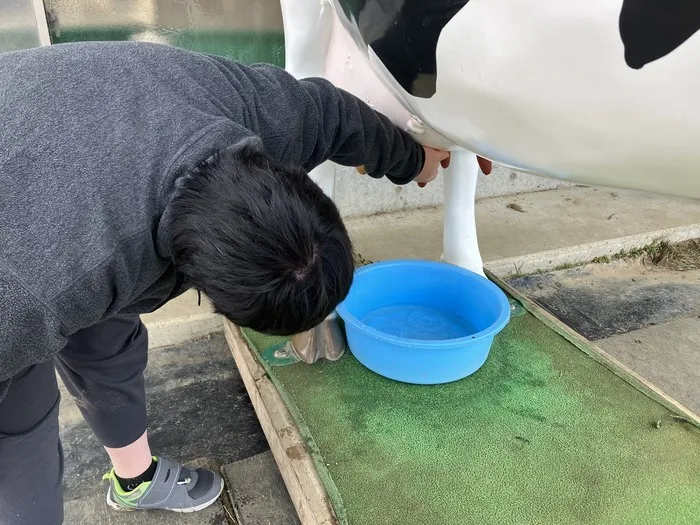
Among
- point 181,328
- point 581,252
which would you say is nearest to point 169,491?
point 181,328

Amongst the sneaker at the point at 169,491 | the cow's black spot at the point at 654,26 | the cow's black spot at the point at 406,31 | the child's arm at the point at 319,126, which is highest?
the cow's black spot at the point at 654,26

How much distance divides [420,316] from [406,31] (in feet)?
3.09

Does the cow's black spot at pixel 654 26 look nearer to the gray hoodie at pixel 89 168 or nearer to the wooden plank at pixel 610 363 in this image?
the gray hoodie at pixel 89 168

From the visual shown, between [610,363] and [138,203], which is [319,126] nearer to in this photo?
[138,203]

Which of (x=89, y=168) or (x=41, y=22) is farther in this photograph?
(x=41, y=22)

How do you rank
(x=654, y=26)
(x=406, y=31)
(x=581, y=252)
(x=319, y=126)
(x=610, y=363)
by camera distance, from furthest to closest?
1. (x=581, y=252)
2. (x=610, y=363)
3. (x=319, y=126)
4. (x=406, y=31)
5. (x=654, y=26)

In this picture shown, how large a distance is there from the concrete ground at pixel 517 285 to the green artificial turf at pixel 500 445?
0.54ft

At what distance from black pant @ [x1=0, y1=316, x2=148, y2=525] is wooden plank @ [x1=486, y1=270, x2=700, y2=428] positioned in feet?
2.89

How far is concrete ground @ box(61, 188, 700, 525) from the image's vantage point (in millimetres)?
1105

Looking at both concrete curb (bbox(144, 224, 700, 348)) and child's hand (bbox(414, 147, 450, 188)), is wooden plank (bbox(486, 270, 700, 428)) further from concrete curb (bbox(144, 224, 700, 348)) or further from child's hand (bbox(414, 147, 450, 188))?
child's hand (bbox(414, 147, 450, 188))

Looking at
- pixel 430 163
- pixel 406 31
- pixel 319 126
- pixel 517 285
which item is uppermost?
pixel 406 31

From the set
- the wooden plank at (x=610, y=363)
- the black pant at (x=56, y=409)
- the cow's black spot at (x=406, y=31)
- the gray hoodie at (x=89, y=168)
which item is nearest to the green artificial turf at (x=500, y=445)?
the wooden plank at (x=610, y=363)

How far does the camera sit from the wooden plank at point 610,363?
1.14 meters

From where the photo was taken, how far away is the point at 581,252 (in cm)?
190
